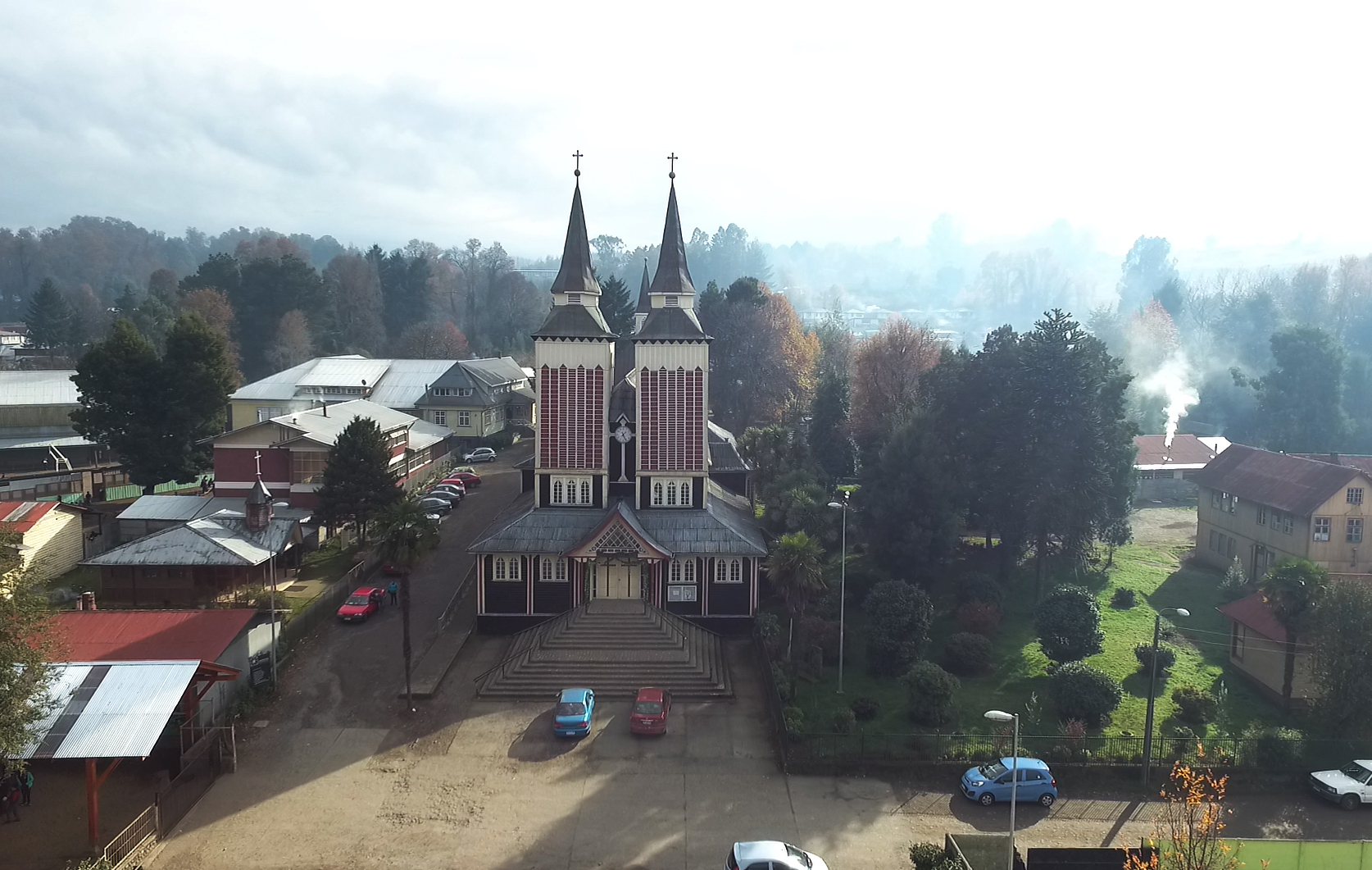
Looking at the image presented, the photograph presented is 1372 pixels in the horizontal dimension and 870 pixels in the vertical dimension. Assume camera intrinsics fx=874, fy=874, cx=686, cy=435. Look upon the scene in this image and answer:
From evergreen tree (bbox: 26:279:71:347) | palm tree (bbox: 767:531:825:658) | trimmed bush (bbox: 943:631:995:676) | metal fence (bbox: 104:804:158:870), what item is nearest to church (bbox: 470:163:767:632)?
palm tree (bbox: 767:531:825:658)

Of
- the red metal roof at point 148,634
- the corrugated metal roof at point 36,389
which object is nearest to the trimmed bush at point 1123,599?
the red metal roof at point 148,634

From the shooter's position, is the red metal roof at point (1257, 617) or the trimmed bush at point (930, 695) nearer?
the trimmed bush at point (930, 695)

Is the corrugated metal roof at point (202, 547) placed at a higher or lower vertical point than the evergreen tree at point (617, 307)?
lower

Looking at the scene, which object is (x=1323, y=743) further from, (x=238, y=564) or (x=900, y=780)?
(x=238, y=564)

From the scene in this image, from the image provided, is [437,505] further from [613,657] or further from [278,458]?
[613,657]

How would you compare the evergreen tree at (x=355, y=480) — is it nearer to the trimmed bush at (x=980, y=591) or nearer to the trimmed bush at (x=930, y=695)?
the trimmed bush at (x=930, y=695)

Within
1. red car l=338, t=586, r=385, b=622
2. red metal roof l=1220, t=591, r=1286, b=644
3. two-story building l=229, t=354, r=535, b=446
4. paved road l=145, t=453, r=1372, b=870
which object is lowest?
paved road l=145, t=453, r=1372, b=870

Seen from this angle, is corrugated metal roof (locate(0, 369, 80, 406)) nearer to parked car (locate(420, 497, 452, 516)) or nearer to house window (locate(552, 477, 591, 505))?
parked car (locate(420, 497, 452, 516))
